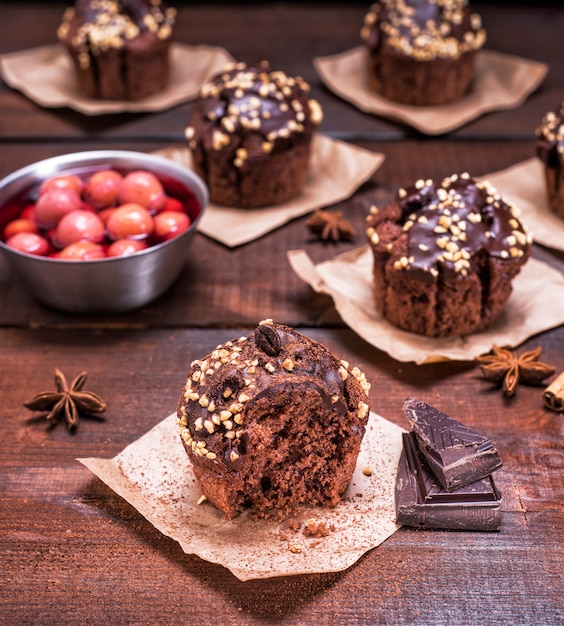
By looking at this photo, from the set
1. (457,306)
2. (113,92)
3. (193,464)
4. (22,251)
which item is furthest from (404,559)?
(113,92)

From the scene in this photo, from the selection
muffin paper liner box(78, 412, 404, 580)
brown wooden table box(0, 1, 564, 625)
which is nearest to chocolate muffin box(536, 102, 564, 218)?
brown wooden table box(0, 1, 564, 625)

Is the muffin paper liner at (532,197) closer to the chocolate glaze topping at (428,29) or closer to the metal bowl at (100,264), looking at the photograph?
the chocolate glaze topping at (428,29)

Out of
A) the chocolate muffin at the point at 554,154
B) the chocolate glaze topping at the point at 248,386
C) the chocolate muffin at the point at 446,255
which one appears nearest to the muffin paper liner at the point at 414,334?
the chocolate muffin at the point at 446,255

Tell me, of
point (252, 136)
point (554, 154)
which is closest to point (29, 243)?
point (252, 136)

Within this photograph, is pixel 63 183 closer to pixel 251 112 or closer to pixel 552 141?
pixel 251 112

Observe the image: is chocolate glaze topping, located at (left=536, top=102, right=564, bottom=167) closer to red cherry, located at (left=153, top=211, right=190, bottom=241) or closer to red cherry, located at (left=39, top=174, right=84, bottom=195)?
red cherry, located at (left=153, top=211, right=190, bottom=241)
